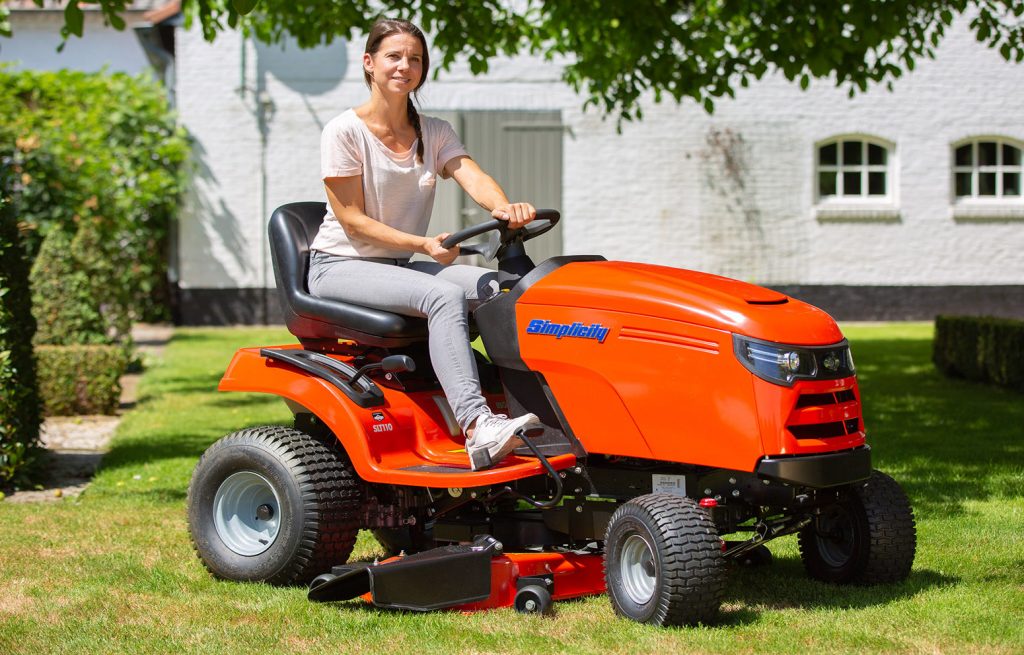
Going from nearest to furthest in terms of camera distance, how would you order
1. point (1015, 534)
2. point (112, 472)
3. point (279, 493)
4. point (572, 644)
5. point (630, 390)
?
point (572, 644), point (630, 390), point (279, 493), point (1015, 534), point (112, 472)

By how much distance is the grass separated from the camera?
163 inches

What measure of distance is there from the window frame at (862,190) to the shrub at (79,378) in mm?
11501

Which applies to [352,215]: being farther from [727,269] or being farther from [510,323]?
[727,269]

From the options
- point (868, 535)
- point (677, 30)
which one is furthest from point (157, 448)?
point (868, 535)

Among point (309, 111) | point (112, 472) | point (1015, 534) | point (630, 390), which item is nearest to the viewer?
point (630, 390)

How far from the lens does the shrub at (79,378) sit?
10180 mm

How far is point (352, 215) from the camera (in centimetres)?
486

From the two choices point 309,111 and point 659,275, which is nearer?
point 659,275

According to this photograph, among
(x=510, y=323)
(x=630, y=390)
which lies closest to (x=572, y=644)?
(x=630, y=390)

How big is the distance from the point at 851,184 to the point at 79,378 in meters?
12.4

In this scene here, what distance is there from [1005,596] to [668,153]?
48.0 feet

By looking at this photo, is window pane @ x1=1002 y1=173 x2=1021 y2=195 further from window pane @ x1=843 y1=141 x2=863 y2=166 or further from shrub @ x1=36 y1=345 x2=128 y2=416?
shrub @ x1=36 y1=345 x2=128 y2=416

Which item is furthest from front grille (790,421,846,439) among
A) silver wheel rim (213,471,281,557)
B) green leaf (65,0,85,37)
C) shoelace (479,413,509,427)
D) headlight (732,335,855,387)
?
green leaf (65,0,85,37)

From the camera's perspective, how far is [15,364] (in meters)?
7.08
